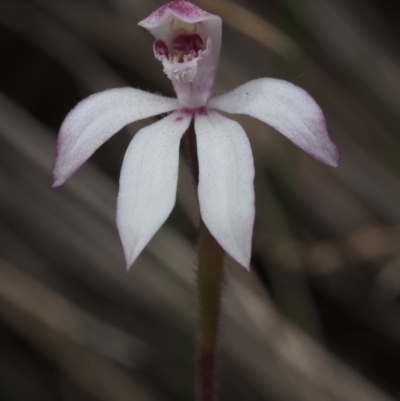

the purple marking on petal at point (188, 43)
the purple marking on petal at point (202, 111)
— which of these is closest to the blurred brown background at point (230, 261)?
the purple marking on petal at point (188, 43)

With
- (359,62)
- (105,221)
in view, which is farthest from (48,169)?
(359,62)

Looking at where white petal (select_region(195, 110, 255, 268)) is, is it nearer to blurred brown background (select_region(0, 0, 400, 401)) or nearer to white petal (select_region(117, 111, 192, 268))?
white petal (select_region(117, 111, 192, 268))

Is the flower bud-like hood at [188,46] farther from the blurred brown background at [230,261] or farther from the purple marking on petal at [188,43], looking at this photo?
the blurred brown background at [230,261]

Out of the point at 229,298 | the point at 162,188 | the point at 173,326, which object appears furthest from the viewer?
the point at 229,298

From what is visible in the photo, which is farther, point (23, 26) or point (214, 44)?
point (23, 26)

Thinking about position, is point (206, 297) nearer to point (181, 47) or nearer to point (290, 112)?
point (290, 112)

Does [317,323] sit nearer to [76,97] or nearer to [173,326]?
[173,326]

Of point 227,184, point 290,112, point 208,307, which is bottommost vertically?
point 208,307

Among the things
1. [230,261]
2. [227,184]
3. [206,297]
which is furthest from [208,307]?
[230,261]
